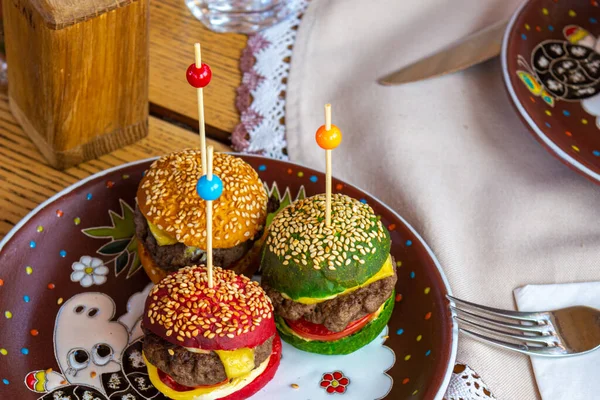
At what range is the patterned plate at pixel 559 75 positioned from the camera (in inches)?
82.3

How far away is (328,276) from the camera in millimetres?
1673

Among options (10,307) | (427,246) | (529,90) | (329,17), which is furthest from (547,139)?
(10,307)

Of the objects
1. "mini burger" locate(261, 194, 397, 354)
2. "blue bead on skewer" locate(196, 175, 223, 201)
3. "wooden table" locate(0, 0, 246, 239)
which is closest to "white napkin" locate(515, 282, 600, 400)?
"mini burger" locate(261, 194, 397, 354)

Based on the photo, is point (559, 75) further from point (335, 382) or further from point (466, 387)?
point (335, 382)

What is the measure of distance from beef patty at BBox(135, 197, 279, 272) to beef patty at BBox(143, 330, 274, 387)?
264mm

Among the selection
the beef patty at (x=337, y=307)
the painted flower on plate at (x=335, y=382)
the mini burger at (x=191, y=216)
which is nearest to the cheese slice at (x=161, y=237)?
the mini burger at (x=191, y=216)

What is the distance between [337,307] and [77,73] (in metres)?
0.89

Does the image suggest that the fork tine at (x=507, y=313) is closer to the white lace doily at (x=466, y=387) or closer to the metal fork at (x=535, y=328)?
the metal fork at (x=535, y=328)

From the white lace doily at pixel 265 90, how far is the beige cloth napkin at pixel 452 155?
0.04m

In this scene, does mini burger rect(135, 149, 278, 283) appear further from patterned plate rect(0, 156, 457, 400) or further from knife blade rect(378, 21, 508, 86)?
knife blade rect(378, 21, 508, 86)

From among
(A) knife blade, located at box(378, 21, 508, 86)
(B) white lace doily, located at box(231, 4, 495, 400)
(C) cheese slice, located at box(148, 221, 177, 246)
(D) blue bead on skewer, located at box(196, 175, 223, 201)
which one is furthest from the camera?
(A) knife blade, located at box(378, 21, 508, 86)

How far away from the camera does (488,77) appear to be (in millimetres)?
2475

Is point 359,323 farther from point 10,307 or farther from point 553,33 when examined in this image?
point 553,33

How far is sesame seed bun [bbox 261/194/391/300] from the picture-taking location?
1.68 metres
